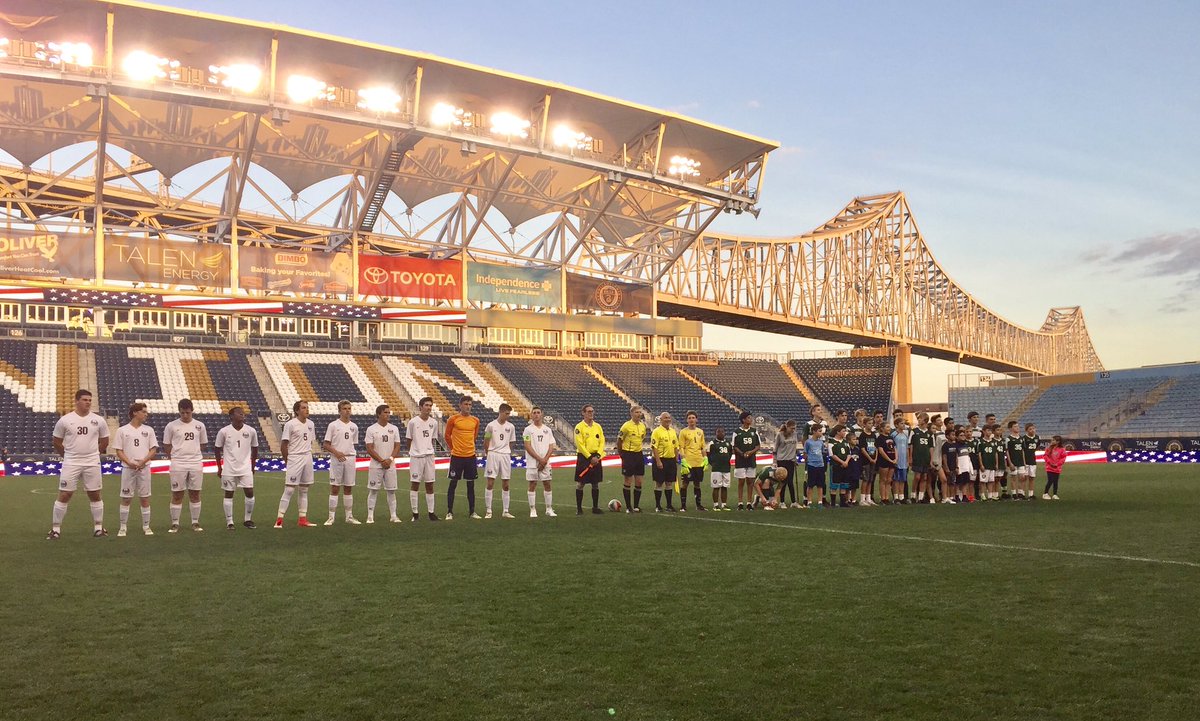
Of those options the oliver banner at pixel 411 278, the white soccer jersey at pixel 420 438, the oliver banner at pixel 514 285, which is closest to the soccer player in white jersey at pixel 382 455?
the white soccer jersey at pixel 420 438

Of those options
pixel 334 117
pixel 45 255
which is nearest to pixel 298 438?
pixel 334 117

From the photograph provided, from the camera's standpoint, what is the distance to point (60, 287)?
41438mm

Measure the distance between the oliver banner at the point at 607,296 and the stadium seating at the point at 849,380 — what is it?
588 inches

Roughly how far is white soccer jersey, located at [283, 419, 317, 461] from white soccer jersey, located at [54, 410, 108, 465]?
99.3 inches

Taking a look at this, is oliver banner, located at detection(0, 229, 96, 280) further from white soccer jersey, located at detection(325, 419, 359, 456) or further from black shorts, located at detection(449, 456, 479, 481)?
black shorts, located at detection(449, 456, 479, 481)

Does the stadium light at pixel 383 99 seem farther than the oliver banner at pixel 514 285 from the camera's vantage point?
No

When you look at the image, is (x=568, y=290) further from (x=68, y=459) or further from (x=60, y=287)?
(x=68, y=459)

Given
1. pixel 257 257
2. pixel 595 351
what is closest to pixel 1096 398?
pixel 595 351

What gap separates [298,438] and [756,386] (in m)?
48.4

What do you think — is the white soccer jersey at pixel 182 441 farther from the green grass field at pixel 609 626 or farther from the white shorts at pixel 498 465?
the white shorts at pixel 498 465

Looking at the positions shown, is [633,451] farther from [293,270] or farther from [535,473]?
[293,270]

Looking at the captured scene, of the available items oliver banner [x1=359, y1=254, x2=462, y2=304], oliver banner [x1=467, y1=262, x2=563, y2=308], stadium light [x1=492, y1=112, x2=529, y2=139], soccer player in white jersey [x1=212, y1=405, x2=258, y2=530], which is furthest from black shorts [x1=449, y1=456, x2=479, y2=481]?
oliver banner [x1=467, y1=262, x2=563, y2=308]

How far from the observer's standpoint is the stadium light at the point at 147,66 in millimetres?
35406

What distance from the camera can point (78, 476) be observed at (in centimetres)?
1309
